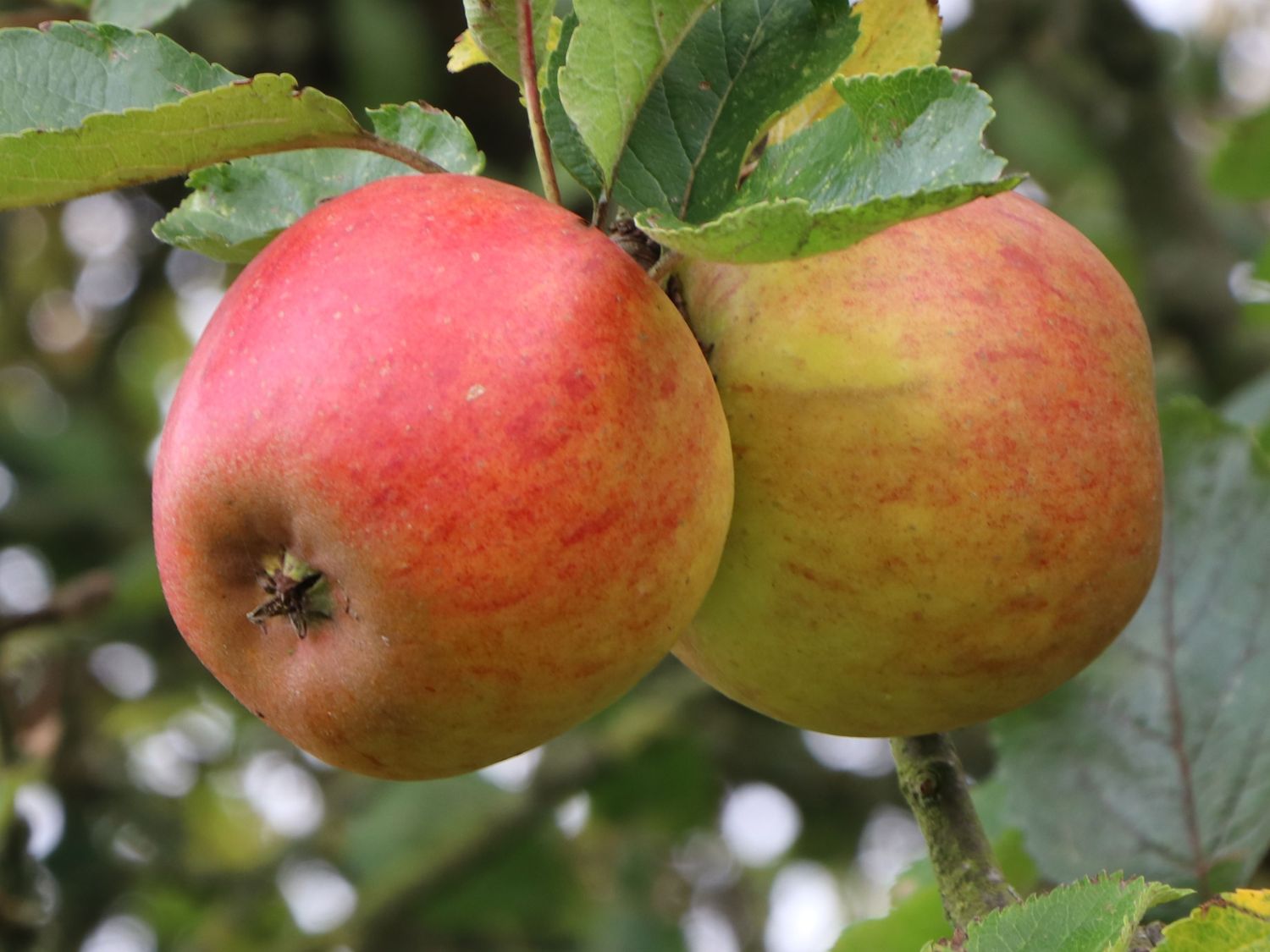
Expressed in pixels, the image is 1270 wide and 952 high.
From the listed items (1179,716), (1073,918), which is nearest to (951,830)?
(1073,918)

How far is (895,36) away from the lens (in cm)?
91

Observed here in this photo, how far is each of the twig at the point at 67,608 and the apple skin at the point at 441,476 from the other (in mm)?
1068

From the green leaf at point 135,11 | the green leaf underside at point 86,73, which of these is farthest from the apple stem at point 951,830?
the green leaf at point 135,11

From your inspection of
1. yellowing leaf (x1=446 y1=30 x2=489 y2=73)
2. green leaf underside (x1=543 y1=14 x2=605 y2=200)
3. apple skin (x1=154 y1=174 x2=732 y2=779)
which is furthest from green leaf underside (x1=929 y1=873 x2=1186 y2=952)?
yellowing leaf (x1=446 y1=30 x2=489 y2=73)

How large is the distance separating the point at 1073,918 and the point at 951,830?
20 centimetres

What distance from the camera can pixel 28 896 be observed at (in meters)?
1.84

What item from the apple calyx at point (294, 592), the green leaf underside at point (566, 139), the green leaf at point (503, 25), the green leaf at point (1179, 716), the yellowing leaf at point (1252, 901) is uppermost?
the green leaf at point (503, 25)

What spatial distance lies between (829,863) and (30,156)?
2360 millimetres

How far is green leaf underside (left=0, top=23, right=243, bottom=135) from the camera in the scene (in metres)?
0.79

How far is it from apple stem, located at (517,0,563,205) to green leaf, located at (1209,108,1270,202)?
119 centimetres

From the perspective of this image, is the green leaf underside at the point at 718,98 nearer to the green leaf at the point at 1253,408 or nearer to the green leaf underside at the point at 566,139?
the green leaf underside at the point at 566,139

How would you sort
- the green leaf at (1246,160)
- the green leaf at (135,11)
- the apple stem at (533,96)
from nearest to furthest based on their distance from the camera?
the apple stem at (533,96) → the green leaf at (135,11) → the green leaf at (1246,160)

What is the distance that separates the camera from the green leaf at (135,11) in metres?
1.02

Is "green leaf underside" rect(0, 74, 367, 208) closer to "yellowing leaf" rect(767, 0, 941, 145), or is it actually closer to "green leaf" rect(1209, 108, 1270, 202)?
"yellowing leaf" rect(767, 0, 941, 145)
